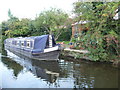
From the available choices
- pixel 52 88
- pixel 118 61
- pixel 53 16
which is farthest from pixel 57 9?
pixel 52 88

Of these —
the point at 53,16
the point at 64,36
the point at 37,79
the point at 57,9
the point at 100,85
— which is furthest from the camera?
the point at 64,36

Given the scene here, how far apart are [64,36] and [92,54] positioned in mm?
13194

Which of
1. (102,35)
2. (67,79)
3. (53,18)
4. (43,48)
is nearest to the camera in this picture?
(67,79)

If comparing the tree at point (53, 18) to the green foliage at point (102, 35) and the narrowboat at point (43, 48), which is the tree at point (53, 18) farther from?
the green foliage at point (102, 35)

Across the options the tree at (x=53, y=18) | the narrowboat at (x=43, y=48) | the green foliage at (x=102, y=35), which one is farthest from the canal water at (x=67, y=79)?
the tree at (x=53, y=18)

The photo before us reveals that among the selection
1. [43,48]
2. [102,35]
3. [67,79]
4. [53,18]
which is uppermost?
[53,18]

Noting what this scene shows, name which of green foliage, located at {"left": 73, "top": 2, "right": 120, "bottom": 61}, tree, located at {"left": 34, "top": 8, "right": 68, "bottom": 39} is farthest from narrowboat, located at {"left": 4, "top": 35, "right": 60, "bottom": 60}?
tree, located at {"left": 34, "top": 8, "right": 68, "bottom": 39}

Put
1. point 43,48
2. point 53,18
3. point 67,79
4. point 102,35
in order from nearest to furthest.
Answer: point 67,79 < point 102,35 < point 43,48 < point 53,18

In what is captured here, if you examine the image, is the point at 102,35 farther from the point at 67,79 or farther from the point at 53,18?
the point at 53,18

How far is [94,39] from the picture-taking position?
7410 millimetres

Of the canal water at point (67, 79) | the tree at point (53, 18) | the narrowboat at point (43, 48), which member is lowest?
the canal water at point (67, 79)

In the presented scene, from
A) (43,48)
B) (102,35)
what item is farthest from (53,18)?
(102,35)

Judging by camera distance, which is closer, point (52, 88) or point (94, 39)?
Result: point (52, 88)

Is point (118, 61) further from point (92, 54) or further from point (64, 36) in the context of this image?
point (64, 36)
